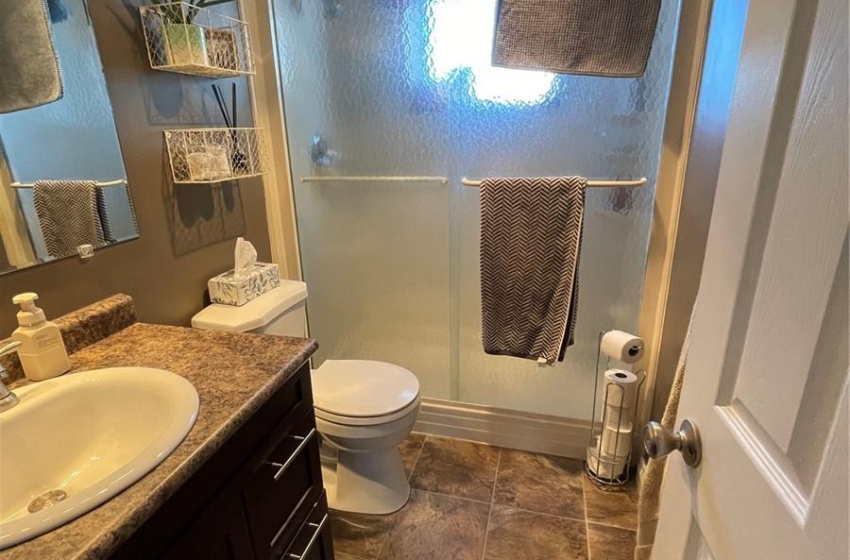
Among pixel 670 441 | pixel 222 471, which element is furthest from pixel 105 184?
pixel 670 441

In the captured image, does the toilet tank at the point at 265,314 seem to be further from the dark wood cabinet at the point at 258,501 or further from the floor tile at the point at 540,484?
the floor tile at the point at 540,484

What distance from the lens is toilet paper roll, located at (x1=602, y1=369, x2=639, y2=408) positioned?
1717 millimetres

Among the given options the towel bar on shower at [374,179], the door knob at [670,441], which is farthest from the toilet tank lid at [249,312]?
the door knob at [670,441]

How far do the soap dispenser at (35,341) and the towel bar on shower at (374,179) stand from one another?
122cm

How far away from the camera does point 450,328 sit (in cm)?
209

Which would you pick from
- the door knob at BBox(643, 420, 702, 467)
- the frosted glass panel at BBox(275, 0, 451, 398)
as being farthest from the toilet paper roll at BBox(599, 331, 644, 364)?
the door knob at BBox(643, 420, 702, 467)

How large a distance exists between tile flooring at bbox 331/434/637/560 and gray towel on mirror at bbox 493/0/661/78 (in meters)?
1.51

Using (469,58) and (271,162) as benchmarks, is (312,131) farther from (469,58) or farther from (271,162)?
(469,58)

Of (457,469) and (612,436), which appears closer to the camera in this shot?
(612,436)

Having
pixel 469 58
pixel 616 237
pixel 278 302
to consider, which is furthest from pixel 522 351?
pixel 469 58

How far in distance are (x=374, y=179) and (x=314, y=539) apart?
1.33 meters

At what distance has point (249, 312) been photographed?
1.52m

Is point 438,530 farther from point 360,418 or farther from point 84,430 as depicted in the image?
point 84,430

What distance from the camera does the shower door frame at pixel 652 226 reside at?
1.46 meters
